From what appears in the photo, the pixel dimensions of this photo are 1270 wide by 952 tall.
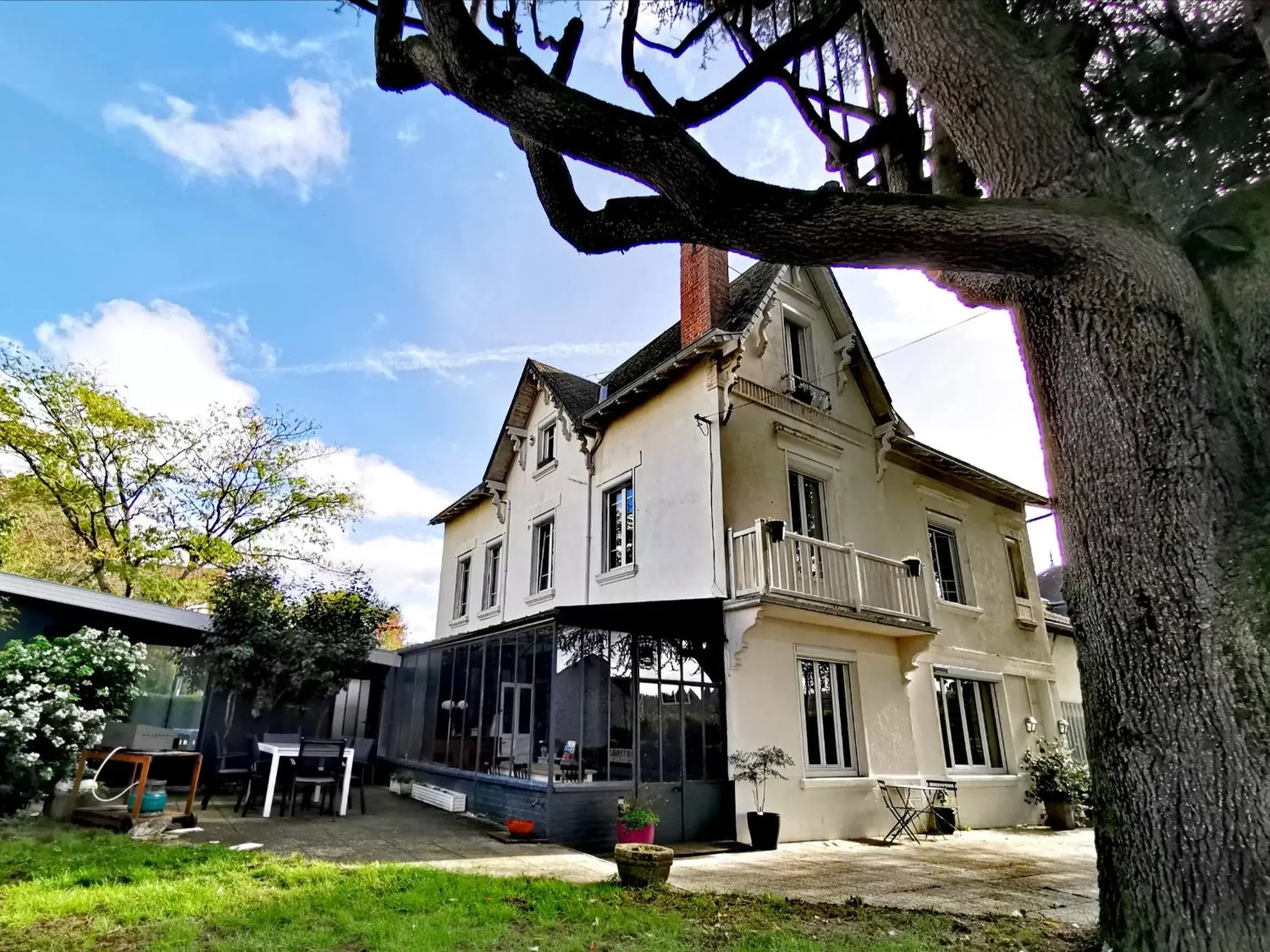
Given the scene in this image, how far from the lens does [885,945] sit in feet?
14.0

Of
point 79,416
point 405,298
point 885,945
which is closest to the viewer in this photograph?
point 885,945

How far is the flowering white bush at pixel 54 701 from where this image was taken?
7.19 metres

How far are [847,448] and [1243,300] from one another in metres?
8.85

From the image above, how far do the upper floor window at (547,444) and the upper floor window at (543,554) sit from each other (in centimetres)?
137

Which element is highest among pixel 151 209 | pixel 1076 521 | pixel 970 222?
pixel 151 209

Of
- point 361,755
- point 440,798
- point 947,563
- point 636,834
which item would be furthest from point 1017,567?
point 361,755

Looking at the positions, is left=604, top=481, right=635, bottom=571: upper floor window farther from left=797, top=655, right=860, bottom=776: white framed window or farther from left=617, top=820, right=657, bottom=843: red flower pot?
left=617, top=820, right=657, bottom=843: red flower pot

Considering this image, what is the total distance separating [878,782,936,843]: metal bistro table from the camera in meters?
9.83

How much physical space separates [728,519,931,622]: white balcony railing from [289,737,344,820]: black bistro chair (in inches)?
239

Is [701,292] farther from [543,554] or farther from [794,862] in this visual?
[794,862]

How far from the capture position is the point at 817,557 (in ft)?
32.7

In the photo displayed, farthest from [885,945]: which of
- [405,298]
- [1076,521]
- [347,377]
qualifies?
[347,377]

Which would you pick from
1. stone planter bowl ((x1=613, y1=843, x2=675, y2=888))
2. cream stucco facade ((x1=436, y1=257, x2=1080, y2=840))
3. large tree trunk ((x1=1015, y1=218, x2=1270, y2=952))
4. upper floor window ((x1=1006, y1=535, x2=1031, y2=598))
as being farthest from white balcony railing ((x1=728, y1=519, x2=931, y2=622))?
large tree trunk ((x1=1015, y1=218, x2=1270, y2=952))

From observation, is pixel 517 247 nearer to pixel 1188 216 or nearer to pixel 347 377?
pixel 1188 216
